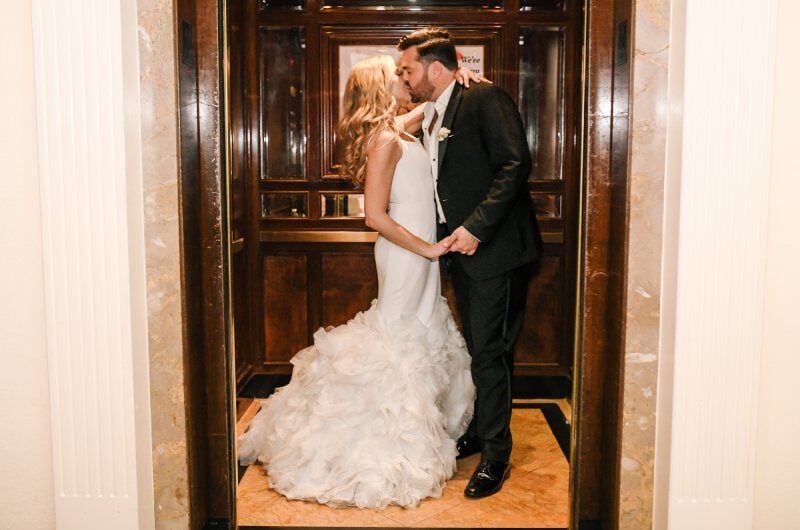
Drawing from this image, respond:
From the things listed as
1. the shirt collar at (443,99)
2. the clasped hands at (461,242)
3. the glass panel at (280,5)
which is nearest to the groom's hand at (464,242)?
the clasped hands at (461,242)

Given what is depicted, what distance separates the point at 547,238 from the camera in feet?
14.8

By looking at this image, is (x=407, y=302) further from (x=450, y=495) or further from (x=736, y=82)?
(x=736, y=82)

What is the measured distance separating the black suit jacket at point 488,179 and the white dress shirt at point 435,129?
34 mm

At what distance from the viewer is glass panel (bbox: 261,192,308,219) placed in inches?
181

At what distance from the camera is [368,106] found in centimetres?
324

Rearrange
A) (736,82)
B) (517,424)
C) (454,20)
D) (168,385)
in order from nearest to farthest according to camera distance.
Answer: (736,82) → (168,385) → (517,424) → (454,20)

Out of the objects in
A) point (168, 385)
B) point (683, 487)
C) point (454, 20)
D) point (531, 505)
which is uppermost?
point (454, 20)

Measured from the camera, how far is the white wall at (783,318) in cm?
216

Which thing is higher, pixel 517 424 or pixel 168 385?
pixel 168 385

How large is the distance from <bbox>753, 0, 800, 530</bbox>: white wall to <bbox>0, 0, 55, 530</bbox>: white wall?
88.1 inches

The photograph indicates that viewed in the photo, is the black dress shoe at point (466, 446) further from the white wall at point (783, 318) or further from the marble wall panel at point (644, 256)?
the white wall at point (783, 318)

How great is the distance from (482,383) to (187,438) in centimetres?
125

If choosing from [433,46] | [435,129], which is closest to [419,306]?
[435,129]

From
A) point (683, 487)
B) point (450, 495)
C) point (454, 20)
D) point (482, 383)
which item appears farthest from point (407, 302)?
point (454, 20)
